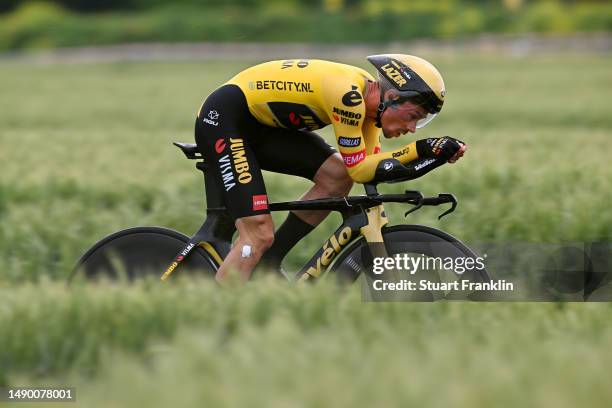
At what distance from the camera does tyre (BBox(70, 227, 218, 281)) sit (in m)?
6.33

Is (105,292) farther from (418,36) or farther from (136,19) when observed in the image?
(136,19)

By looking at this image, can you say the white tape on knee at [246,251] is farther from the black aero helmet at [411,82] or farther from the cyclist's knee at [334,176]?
the black aero helmet at [411,82]

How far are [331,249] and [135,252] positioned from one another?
126cm

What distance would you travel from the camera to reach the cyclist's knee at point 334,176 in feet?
20.0

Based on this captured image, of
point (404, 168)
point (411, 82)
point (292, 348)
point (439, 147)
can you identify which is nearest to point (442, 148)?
point (439, 147)

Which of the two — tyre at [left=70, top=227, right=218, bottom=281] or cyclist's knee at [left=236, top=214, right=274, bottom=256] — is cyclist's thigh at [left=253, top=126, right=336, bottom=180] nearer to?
cyclist's knee at [left=236, top=214, right=274, bottom=256]

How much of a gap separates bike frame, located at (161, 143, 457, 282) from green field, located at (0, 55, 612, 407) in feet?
2.26

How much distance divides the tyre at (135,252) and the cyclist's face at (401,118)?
4.91 ft

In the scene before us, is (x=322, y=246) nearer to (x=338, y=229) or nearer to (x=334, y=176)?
(x=338, y=229)

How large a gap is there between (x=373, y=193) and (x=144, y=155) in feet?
29.7

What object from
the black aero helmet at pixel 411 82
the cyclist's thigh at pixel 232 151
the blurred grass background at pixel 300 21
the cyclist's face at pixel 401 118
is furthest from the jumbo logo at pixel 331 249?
the blurred grass background at pixel 300 21

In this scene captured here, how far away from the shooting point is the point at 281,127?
6086mm

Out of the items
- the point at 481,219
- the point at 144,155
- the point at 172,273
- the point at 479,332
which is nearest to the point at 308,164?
the point at 172,273

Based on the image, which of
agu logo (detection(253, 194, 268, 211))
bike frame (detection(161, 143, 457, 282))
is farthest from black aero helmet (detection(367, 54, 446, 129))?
agu logo (detection(253, 194, 268, 211))
